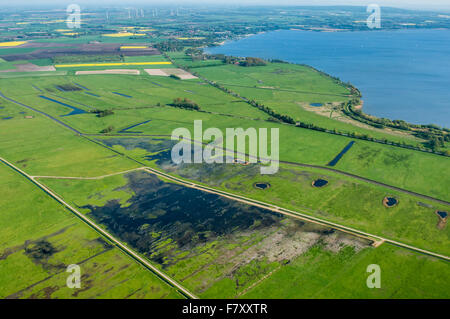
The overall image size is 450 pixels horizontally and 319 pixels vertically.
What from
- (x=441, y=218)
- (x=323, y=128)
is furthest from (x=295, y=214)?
(x=323, y=128)

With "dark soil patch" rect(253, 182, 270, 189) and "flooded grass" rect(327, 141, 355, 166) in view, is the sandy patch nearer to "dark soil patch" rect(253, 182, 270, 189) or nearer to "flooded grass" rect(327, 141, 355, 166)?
"flooded grass" rect(327, 141, 355, 166)

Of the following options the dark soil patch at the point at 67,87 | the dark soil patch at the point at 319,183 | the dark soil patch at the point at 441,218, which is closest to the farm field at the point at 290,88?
the dark soil patch at the point at 319,183

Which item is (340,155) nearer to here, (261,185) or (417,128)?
(261,185)

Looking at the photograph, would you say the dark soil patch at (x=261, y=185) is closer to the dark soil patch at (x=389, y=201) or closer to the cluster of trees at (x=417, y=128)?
the dark soil patch at (x=389, y=201)

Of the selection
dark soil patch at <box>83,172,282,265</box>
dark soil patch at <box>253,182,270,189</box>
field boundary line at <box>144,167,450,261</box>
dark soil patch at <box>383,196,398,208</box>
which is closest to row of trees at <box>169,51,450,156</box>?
dark soil patch at <box>383,196,398,208</box>

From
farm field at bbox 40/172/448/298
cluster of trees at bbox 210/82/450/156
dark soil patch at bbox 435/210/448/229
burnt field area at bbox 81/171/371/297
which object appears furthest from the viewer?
cluster of trees at bbox 210/82/450/156

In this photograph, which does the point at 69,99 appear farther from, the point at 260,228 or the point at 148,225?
the point at 260,228
